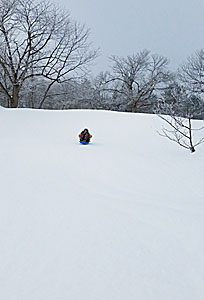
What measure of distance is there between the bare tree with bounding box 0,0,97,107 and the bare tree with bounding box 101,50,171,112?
554 centimetres

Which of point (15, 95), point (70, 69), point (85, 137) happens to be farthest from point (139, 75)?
point (85, 137)

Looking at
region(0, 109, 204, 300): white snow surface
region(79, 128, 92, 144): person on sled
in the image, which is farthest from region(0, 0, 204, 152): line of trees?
region(0, 109, 204, 300): white snow surface

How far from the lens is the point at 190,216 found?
2.49 metres

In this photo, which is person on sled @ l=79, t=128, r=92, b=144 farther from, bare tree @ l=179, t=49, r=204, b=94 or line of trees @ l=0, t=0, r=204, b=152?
bare tree @ l=179, t=49, r=204, b=94

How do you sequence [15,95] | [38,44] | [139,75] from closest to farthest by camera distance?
[15,95], [38,44], [139,75]

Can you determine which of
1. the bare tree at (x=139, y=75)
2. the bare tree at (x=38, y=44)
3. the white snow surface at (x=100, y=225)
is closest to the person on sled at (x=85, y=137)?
the white snow surface at (x=100, y=225)

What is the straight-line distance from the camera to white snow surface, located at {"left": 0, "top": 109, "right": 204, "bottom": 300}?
1.53 meters

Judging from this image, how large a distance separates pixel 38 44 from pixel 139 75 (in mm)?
9200

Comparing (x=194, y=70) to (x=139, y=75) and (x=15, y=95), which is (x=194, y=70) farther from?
(x=15, y=95)

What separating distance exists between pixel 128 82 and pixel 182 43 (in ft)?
35.5

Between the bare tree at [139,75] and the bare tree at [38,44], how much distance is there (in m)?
5.54

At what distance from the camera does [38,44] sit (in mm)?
14758

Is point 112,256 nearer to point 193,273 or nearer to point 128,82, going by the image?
point 193,273

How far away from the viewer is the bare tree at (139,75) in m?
19.8
